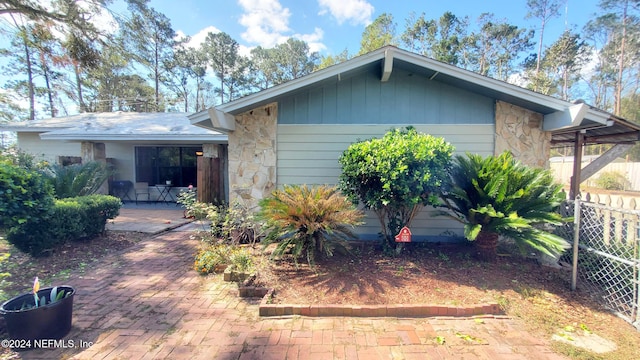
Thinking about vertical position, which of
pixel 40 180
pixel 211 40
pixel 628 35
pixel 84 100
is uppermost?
pixel 211 40

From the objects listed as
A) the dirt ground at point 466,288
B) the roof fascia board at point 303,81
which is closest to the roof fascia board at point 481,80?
the roof fascia board at point 303,81

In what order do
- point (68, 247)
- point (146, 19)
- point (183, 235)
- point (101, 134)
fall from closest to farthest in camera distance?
1. point (68, 247)
2. point (183, 235)
3. point (101, 134)
4. point (146, 19)

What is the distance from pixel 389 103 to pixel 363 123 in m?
0.64

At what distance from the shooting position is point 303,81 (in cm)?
466

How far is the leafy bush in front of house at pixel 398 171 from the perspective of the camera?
373 centimetres

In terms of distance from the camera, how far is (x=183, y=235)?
6031 millimetres

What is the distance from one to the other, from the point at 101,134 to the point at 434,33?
24.3m

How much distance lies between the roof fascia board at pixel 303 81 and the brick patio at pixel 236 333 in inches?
122

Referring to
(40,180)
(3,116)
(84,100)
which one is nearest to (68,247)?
(40,180)

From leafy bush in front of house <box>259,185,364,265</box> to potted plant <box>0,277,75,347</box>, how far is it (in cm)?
222

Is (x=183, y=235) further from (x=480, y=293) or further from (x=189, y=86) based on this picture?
(x=189, y=86)

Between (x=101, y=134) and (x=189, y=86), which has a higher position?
(x=189, y=86)

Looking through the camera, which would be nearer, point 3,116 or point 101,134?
point 101,134

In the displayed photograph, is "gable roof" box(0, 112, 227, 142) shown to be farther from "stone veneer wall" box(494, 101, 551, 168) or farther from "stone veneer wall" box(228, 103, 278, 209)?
"stone veneer wall" box(494, 101, 551, 168)
